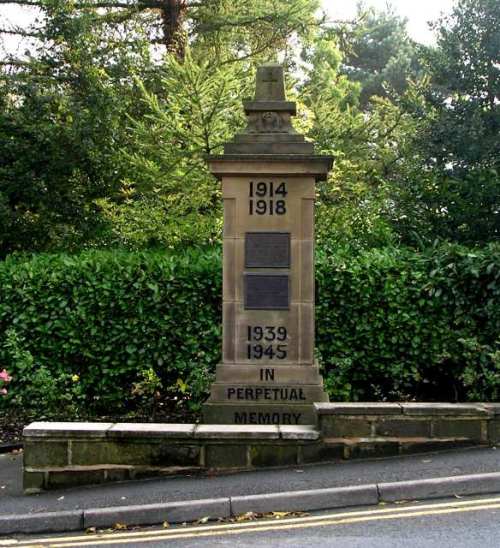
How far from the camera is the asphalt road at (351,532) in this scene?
5.61m

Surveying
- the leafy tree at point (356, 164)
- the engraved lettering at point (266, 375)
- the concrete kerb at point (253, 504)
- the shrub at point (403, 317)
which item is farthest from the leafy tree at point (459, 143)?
the concrete kerb at point (253, 504)

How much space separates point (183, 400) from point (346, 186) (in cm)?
577

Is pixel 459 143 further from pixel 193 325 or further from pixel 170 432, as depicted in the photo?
pixel 170 432

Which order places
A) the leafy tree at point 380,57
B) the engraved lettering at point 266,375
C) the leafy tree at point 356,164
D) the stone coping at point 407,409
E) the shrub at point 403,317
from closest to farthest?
the stone coping at point 407,409
the engraved lettering at point 266,375
the shrub at point 403,317
the leafy tree at point 356,164
the leafy tree at point 380,57

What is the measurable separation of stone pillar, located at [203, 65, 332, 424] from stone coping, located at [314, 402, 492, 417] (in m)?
1.11

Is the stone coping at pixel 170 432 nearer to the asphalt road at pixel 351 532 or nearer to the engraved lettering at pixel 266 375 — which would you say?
the engraved lettering at pixel 266 375

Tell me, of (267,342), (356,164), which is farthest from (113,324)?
(356,164)

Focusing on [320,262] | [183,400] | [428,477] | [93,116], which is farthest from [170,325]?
[93,116]

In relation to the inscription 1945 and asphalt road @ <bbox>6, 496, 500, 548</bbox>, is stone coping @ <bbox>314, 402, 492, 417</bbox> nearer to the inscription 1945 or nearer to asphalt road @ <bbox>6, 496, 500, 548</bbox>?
the inscription 1945

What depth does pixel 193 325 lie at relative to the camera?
10617 millimetres

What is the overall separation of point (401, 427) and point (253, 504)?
78.8 inches

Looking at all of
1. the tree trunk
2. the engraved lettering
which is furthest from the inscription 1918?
the tree trunk

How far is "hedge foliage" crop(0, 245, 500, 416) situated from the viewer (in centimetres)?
1034

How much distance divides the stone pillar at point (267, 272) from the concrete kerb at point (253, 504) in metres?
2.25
